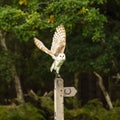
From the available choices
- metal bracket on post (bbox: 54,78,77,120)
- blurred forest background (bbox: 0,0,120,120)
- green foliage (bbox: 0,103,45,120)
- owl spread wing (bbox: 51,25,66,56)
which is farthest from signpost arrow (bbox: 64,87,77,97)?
green foliage (bbox: 0,103,45,120)

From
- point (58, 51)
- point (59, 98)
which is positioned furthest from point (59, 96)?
point (58, 51)

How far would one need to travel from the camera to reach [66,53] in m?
12.3

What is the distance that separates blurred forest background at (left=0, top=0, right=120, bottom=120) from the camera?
957cm

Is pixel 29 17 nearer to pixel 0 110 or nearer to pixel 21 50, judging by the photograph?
pixel 0 110

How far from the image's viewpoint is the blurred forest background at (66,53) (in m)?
9.57

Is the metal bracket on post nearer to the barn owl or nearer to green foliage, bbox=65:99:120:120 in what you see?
the barn owl

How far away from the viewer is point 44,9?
32.6 feet

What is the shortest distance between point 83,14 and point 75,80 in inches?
269

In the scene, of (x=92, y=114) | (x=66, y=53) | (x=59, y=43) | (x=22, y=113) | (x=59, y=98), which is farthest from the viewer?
(x=66, y=53)

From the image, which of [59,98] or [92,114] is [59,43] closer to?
[59,98]

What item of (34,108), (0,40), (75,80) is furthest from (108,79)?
(34,108)

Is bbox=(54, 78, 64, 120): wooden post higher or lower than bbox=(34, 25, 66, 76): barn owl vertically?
lower

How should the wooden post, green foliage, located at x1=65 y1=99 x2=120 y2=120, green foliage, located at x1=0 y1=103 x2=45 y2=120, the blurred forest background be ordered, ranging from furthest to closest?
green foliage, located at x1=65 y1=99 x2=120 y2=120
green foliage, located at x1=0 y1=103 x2=45 y2=120
the blurred forest background
the wooden post

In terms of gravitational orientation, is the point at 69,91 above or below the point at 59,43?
below
